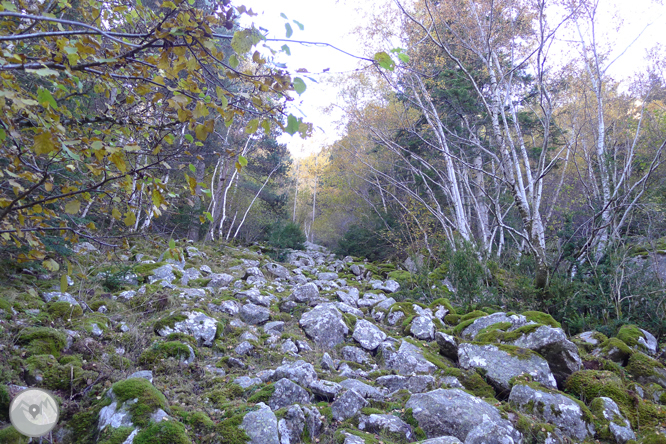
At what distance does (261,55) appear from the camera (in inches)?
72.5

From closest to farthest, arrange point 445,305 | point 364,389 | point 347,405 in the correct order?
point 347,405
point 364,389
point 445,305

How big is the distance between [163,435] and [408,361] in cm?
283

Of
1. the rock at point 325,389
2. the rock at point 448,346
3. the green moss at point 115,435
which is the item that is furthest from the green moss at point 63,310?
the rock at point 448,346

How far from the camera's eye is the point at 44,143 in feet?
4.89

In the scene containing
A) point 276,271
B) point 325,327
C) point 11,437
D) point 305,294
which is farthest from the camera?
point 276,271

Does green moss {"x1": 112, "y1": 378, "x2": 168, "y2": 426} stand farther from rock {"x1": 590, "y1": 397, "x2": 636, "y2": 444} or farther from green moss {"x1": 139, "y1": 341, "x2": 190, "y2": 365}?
rock {"x1": 590, "y1": 397, "x2": 636, "y2": 444}

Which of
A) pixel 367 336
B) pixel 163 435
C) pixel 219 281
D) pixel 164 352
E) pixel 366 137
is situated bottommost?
pixel 367 336

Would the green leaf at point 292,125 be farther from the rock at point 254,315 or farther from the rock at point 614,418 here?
the rock at point 254,315

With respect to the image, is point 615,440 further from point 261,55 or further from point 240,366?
point 261,55

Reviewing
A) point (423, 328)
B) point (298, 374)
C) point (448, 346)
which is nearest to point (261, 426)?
point (298, 374)

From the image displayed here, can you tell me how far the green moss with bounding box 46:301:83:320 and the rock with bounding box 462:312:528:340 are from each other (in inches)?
204

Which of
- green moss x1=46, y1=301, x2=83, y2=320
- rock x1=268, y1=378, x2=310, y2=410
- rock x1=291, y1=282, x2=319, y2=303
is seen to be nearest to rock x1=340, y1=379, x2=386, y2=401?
rock x1=268, y1=378, x2=310, y2=410

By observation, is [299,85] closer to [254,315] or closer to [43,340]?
[43,340]

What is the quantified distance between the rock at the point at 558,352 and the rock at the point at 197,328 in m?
3.86
